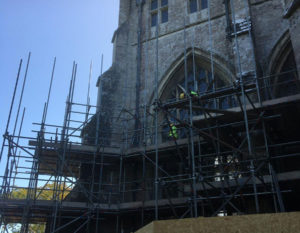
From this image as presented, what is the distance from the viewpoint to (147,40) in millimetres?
16688

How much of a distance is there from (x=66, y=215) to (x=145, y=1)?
10980 mm

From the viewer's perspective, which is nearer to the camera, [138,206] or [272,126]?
[272,126]

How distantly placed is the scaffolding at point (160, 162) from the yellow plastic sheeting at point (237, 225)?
4132 millimetres

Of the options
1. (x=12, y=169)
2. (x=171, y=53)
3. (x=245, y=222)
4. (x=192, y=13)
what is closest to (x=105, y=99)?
(x=171, y=53)

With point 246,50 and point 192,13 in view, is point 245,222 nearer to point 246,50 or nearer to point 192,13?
point 246,50

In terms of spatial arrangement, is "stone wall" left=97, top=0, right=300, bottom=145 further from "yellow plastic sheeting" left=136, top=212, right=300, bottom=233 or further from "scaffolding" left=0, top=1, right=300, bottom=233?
"yellow plastic sheeting" left=136, top=212, right=300, bottom=233

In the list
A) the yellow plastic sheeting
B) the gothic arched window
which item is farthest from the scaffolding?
the yellow plastic sheeting

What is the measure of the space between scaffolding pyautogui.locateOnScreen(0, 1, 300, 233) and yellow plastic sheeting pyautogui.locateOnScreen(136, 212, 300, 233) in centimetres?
413

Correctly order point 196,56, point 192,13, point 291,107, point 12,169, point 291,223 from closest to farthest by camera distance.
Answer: point 291,223 < point 291,107 < point 12,169 < point 196,56 < point 192,13

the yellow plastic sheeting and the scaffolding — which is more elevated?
the scaffolding

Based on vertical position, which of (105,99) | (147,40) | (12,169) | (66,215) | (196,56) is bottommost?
(66,215)

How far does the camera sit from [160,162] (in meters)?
13.2

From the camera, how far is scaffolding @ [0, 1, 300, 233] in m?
9.54

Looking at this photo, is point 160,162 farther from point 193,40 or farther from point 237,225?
point 237,225
